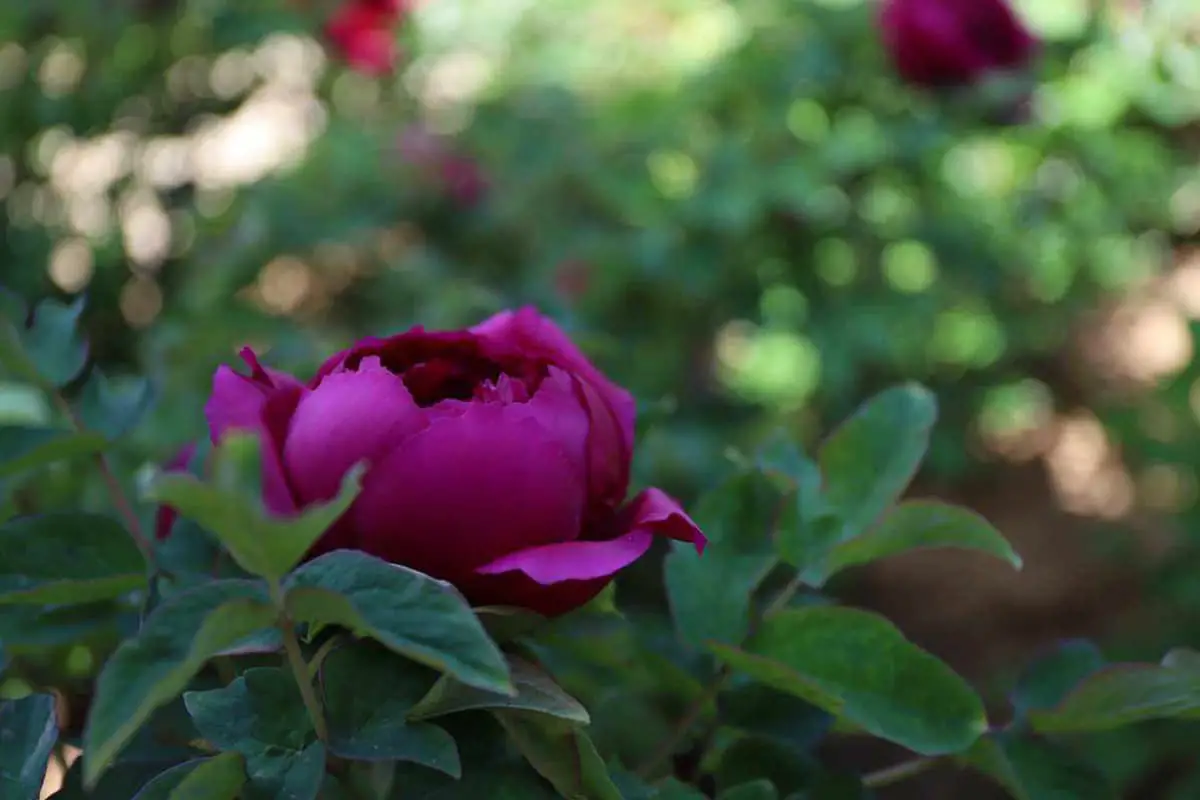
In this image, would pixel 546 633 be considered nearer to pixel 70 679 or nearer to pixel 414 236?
pixel 70 679

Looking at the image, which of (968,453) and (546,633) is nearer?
(546,633)

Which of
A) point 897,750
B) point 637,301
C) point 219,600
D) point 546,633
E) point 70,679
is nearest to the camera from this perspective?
point 219,600

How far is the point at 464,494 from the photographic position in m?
0.49

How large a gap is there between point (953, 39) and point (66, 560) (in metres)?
1.32

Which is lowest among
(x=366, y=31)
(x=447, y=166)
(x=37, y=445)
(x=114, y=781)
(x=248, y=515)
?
(x=447, y=166)

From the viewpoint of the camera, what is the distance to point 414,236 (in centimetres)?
261

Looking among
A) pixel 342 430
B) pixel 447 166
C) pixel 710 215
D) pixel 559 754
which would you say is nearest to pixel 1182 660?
pixel 559 754

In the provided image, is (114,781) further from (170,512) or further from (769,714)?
(769,714)

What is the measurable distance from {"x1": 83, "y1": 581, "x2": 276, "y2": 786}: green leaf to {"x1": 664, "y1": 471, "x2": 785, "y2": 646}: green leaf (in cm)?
23

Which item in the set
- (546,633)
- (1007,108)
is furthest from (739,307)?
(546,633)

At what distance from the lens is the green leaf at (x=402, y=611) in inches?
17.1

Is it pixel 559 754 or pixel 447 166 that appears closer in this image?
pixel 559 754

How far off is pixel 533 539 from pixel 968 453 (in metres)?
2.10

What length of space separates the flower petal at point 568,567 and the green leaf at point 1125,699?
0.71ft
